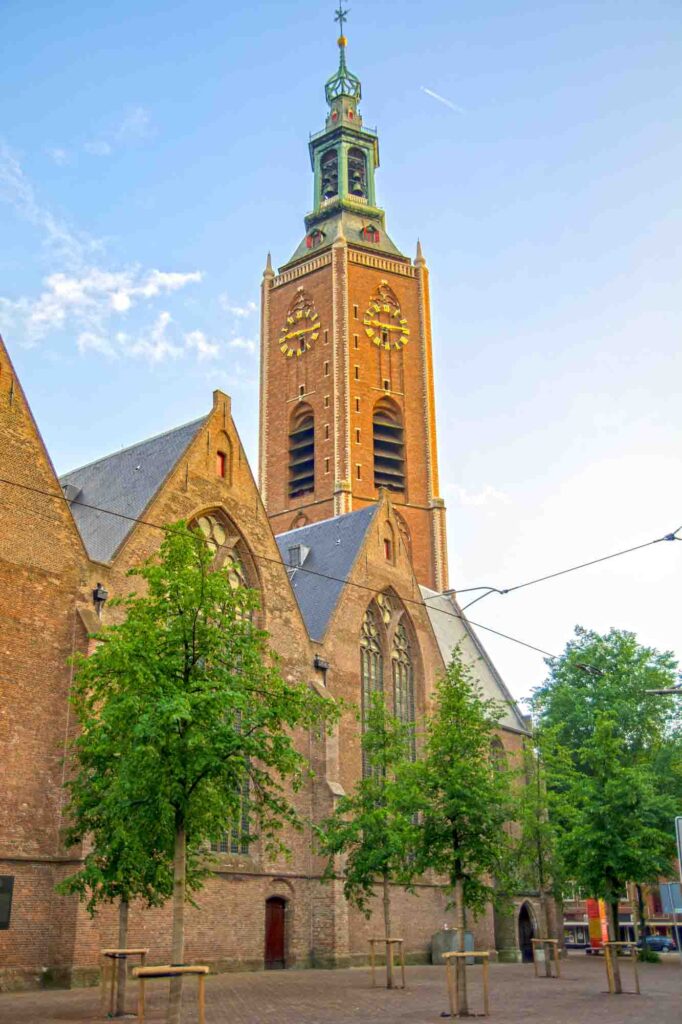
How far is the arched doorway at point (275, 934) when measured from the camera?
2920 centimetres

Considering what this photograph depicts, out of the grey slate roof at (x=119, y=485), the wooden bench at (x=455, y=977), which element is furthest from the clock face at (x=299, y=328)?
the wooden bench at (x=455, y=977)

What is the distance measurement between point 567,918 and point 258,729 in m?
86.9

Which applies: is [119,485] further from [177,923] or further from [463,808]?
[177,923]

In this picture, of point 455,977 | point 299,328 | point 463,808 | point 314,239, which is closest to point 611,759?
point 463,808

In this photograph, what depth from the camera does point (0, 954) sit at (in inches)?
851

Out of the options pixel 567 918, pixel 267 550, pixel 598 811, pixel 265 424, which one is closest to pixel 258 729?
pixel 598 811

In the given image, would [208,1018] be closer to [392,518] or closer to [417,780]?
[417,780]

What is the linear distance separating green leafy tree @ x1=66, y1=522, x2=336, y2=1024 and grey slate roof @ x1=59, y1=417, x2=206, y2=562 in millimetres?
11213

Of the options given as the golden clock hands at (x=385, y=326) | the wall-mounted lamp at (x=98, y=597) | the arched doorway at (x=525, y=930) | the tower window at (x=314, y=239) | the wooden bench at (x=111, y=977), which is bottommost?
the arched doorway at (x=525, y=930)

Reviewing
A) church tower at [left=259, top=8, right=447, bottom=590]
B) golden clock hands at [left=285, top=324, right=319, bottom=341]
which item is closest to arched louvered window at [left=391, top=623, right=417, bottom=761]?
church tower at [left=259, top=8, right=447, bottom=590]

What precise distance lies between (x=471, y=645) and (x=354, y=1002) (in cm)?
3314

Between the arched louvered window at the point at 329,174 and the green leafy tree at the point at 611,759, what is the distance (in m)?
44.4

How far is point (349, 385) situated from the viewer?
67375 mm

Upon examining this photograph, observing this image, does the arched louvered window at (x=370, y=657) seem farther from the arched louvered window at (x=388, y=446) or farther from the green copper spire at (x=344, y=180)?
the green copper spire at (x=344, y=180)
